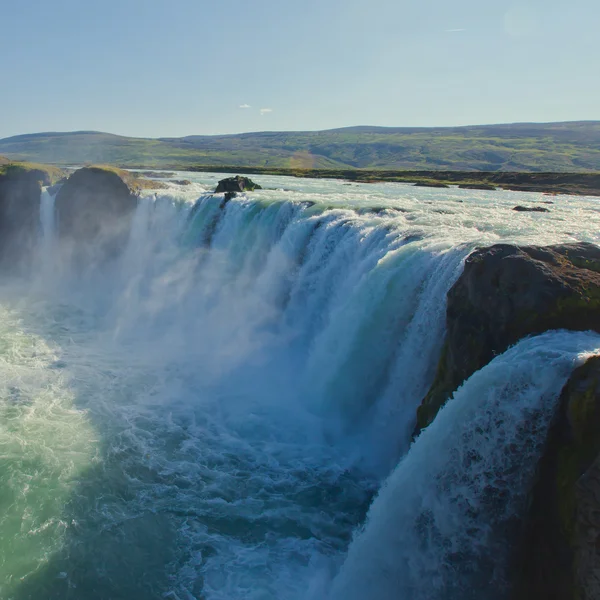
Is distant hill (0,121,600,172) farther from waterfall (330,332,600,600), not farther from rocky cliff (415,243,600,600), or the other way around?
waterfall (330,332,600,600)

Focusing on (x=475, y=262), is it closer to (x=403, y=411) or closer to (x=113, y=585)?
(x=403, y=411)

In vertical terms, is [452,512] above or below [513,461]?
below

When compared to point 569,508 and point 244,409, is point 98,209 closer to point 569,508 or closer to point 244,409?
point 244,409

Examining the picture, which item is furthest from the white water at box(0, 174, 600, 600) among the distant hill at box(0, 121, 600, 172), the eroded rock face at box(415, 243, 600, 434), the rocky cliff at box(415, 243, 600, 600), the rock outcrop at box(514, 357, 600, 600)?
the distant hill at box(0, 121, 600, 172)

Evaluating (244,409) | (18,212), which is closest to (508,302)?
(244,409)

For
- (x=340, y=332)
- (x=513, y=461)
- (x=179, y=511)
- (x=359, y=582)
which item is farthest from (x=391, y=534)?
(x=340, y=332)

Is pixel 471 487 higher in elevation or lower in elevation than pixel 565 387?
lower

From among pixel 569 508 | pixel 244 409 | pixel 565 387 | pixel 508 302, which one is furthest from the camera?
pixel 244 409
